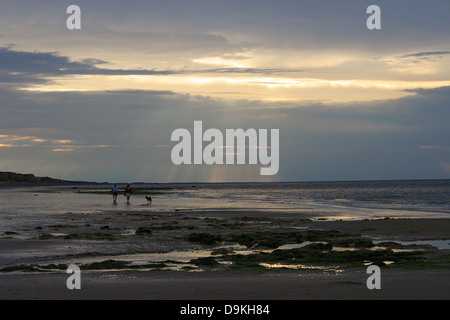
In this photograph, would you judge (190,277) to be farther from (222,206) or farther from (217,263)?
(222,206)

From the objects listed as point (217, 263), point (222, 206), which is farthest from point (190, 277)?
point (222, 206)

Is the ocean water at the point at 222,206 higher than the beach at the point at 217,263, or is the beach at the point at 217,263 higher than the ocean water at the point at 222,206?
the beach at the point at 217,263

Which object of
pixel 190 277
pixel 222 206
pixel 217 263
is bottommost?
pixel 222 206

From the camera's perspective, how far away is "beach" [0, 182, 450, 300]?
11.0 metres

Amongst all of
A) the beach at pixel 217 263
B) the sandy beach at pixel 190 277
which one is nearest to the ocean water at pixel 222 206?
the beach at pixel 217 263

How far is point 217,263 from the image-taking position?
15.9 metres

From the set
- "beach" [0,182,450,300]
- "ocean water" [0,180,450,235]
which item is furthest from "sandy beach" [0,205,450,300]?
"ocean water" [0,180,450,235]

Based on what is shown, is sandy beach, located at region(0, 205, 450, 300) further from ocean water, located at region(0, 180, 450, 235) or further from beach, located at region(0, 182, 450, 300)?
ocean water, located at region(0, 180, 450, 235)

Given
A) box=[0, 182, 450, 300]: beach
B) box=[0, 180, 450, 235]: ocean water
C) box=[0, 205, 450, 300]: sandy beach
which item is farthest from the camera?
box=[0, 180, 450, 235]: ocean water

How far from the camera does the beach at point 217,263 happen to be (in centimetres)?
1097

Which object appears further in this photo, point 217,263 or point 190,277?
point 217,263

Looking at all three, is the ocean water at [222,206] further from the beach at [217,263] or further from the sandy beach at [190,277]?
the sandy beach at [190,277]
